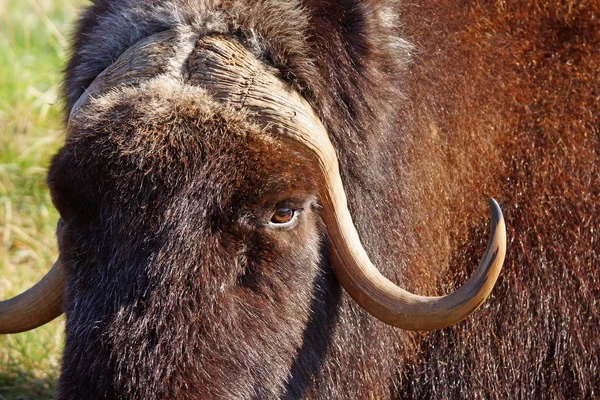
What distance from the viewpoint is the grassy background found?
16.4 feet

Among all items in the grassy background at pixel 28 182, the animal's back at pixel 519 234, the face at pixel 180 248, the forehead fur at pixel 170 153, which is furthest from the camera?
the grassy background at pixel 28 182

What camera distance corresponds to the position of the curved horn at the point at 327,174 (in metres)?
3.10

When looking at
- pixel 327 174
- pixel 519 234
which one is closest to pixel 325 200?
pixel 327 174

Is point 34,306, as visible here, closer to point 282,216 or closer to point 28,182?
point 282,216

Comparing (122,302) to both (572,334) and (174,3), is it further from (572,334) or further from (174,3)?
(572,334)

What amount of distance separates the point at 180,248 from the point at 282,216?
394 millimetres

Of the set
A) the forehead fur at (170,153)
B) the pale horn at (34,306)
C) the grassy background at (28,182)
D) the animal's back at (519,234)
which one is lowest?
the grassy background at (28,182)

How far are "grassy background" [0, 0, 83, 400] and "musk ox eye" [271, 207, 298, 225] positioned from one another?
5.63ft

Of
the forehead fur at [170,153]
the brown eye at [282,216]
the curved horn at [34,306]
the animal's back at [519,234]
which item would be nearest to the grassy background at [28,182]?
the curved horn at [34,306]

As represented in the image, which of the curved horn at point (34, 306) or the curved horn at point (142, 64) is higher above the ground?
the curved horn at point (142, 64)

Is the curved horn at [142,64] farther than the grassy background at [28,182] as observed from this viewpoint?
No

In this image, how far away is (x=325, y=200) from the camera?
3215 millimetres

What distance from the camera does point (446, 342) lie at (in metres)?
3.76

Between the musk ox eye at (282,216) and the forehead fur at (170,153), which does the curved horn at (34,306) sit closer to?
the forehead fur at (170,153)
